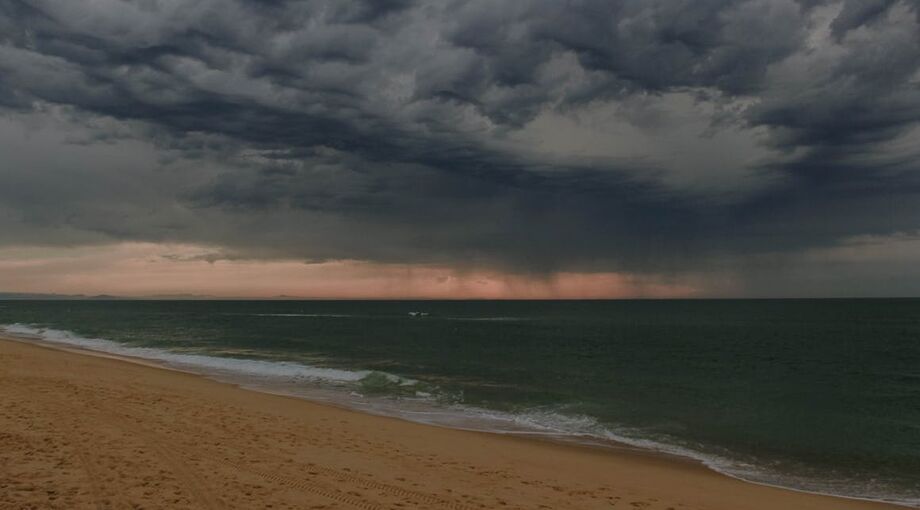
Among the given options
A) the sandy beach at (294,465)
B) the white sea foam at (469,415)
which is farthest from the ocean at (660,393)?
the sandy beach at (294,465)

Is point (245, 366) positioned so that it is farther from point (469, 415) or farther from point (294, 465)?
point (294, 465)

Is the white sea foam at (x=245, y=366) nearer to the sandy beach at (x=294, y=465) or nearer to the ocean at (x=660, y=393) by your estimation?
the ocean at (x=660, y=393)

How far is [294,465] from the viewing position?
1144 centimetres

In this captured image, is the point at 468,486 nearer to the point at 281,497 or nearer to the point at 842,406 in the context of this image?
the point at 281,497

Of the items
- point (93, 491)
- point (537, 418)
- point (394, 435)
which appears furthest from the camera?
point (537, 418)

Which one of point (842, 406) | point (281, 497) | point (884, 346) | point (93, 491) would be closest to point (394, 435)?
point (281, 497)

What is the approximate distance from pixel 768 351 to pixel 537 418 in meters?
40.5

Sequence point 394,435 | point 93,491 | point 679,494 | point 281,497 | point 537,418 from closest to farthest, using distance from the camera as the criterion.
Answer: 1. point 93,491
2. point 281,497
3. point 679,494
4. point 394,435
5. point 537,418

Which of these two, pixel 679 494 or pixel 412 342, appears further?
pixel 412 342

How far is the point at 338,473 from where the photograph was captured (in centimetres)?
1121

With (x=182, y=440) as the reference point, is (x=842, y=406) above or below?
below

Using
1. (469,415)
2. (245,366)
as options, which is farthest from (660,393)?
(245,366)

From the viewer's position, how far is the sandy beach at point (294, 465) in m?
9.24

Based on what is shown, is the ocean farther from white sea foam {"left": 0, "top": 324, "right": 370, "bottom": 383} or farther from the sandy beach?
the sandy beach
